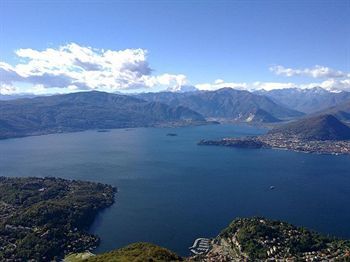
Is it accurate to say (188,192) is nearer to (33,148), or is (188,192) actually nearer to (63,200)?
(63,200)

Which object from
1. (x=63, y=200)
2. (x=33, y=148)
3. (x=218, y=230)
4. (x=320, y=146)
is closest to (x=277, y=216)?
(x=218, y=230)

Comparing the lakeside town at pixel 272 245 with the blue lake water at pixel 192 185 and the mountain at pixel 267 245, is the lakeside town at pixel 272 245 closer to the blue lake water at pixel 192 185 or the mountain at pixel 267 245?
the mountain at pixel 267 245

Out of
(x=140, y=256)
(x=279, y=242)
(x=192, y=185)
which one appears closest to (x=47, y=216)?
(x=140, y=256)

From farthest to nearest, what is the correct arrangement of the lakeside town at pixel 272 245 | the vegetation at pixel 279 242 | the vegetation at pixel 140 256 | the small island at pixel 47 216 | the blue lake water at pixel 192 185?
the blue lake water at pixel 192 185
the small island at pixel 47 216
the vegetation at pixel 279 242
the lakeside town at pixel 272 245
the vegetation at pixel 140 256

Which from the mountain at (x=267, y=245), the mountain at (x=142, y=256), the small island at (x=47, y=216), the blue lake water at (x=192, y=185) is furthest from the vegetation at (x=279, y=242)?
the small island at (x=47, y=216)

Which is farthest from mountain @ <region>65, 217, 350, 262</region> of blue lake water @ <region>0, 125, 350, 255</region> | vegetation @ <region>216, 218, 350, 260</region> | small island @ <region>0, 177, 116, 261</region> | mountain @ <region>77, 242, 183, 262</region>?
mountain @ <region>77, 242, 183, 262</region>

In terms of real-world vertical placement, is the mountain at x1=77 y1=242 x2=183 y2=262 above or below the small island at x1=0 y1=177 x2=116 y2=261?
above

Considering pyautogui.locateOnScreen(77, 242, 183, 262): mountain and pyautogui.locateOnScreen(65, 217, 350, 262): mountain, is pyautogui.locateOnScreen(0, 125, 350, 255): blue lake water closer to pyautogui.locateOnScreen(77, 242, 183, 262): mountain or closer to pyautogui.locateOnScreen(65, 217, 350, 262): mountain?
pyautogui.locateOnScreen(65, 217, 350, 262): mountain
